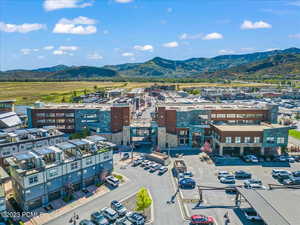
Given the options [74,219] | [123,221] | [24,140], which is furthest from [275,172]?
[24,140]

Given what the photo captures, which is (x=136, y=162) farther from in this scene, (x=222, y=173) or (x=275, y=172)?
(x=275, y=172)

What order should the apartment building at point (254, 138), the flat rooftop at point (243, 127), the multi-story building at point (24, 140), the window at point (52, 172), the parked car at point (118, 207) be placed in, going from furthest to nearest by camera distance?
the flat rooftop at point (243, 127)
the apartment building at point (254, 138)
the multi-story building at point (24, 140)
the window at point (52, 172)
the parked car at point (118, 207)

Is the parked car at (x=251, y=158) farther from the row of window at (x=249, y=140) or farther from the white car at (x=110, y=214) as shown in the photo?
the white car at (x=110, y=214)

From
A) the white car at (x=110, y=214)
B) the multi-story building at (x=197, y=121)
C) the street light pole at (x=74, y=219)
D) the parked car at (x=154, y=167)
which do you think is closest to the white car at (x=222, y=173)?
the parked car at (x=154, y=167)

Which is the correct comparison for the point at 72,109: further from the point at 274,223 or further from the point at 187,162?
the point at 274,223

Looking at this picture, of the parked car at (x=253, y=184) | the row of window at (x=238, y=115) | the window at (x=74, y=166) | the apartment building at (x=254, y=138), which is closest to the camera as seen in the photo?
the window at (x=74, y=166)

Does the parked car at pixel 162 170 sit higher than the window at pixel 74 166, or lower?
lower

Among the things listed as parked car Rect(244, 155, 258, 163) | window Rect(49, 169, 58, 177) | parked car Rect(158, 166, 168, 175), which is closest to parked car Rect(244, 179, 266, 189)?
parked car Rect(244, 155, 258, 163)
